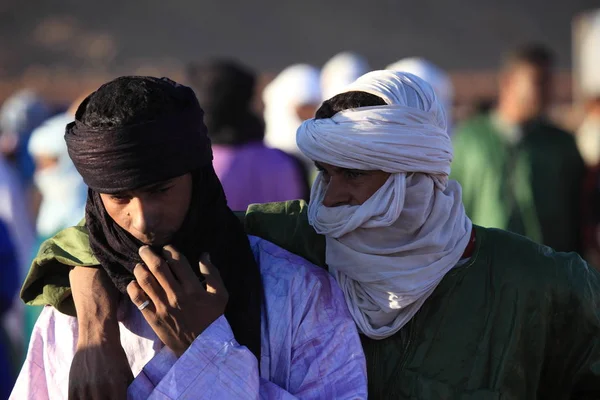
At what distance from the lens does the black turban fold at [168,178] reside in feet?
9.02

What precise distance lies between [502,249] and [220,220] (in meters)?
0.91

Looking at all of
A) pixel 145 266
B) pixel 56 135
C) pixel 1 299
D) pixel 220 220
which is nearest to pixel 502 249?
pixel 220 220

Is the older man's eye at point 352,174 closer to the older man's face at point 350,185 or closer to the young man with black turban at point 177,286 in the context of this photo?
the older man's face at point 350,185

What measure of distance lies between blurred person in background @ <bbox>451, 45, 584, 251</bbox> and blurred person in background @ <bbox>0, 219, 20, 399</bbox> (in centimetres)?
274

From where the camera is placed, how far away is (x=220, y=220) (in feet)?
9.50

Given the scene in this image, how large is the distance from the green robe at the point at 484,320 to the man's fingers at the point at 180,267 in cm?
38

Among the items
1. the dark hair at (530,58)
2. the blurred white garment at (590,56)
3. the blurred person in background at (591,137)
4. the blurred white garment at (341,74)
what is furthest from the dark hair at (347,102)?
the blurred white garment at (590,56)

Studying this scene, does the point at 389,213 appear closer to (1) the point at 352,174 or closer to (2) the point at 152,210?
(1) the point at 352,174

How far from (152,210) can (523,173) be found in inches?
164

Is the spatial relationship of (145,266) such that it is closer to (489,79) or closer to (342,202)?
(342,202)

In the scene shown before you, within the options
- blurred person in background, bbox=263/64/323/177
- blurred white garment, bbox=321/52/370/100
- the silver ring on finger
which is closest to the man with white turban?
the silver ring on finger

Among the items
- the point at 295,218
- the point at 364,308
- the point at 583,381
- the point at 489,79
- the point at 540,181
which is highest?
the point at 295,218

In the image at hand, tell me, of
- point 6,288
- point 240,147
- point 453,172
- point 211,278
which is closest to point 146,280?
point 211,278

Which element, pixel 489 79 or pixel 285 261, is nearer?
pixel 285 261
